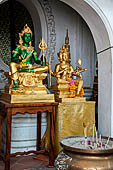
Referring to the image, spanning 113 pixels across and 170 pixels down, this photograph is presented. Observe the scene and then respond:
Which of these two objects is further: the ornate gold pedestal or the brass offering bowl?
the ornate gold pedestal

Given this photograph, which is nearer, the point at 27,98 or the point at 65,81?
the point at 27,98

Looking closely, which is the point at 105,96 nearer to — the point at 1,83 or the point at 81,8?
the point at 81,8

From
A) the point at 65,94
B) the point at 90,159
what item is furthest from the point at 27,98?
the point at 90,159

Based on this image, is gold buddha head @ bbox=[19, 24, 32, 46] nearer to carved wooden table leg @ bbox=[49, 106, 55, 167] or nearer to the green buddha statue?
the green buddha statue

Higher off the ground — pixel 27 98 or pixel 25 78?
pixel 25 78

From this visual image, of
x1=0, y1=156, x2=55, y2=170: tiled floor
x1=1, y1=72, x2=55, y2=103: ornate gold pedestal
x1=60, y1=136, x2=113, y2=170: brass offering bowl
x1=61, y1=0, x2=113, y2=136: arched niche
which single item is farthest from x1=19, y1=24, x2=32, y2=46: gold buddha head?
x1=60, y1=136, x2=113, y2=170: brass offering bowl

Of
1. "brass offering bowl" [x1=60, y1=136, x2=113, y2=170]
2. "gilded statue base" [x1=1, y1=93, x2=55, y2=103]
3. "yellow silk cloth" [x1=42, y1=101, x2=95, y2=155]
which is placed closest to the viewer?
"brass offering bowl" [x1=60, y1=136, x2=113, y2=170]

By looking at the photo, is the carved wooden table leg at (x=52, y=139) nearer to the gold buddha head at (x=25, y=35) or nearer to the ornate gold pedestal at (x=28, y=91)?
the ornate gold pedestal at (x=28, y=91)

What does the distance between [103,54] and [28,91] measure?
1.16 m

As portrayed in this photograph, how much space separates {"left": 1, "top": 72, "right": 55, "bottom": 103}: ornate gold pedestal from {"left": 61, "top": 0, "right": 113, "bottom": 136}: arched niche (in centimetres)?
75

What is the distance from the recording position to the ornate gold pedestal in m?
2.88

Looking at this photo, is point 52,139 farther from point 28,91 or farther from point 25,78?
point 25,78

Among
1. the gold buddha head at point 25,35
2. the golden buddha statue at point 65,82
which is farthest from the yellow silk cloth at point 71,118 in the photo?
the gold buddha head at point 25,35

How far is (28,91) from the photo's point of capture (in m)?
2.99
